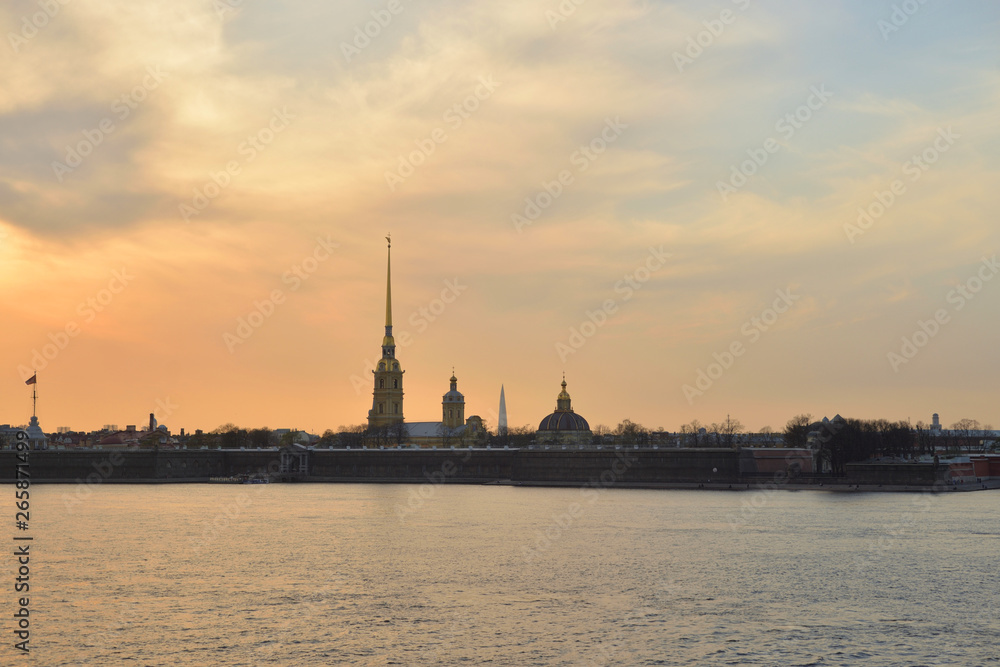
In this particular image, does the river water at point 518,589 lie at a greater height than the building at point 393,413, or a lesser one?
lesser

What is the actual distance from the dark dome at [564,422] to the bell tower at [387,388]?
24250mm

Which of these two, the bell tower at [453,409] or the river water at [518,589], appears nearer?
the river water at [518,589]

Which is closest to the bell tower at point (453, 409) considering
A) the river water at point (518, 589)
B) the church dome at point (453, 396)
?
the church dome at point (453, 396)

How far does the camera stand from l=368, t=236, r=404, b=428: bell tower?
170 meters

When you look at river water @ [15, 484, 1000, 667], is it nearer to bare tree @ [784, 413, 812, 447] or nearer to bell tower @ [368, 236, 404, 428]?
bare tree @ [784, 413, 812, 447]

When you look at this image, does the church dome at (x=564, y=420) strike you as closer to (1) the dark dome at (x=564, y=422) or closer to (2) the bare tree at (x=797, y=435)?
(1) the dark dome at (x=564, y=422)

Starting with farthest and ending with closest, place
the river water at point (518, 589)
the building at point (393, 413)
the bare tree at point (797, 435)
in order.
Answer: the building at point (393, 413) < the bare tree at point (797, 435) < the river water at point (518, 589)

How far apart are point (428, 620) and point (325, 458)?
292ft

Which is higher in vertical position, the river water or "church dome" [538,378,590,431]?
"church dome" [538,378,590,431]

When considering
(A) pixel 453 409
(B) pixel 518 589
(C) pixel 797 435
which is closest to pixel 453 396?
(A) pixel 453 409

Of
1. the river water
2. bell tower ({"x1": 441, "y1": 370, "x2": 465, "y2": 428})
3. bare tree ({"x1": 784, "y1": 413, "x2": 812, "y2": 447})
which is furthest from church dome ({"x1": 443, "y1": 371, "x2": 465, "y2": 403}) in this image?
the river water

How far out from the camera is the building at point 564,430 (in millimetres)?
172250

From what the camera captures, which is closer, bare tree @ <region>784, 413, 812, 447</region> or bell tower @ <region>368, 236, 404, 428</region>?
bare tree @ <region>784, 413, 812, 447</region>

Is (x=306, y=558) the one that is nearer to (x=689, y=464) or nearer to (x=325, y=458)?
(x=689, y=464)
